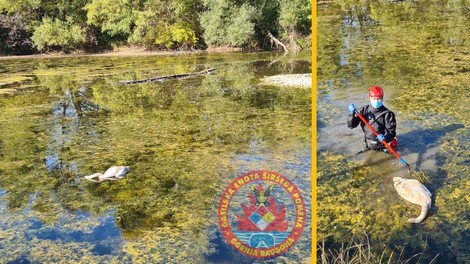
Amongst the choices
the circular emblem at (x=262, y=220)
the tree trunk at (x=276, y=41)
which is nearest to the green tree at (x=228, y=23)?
the tree trunk at (x=276, y=41)

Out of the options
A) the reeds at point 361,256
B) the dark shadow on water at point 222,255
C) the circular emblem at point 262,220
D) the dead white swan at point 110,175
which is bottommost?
the dark shadow on water at point 222,255

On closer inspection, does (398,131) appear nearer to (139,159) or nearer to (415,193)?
(415,193)

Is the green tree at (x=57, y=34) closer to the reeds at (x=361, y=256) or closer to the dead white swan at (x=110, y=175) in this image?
the dead white swan at (x=110, y=175)

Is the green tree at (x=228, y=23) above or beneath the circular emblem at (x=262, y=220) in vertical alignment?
above

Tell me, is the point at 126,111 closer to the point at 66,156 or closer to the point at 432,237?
the point at 66,156

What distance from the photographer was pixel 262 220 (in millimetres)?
1854

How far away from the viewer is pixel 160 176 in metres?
3.08

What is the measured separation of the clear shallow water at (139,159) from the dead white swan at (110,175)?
2.4 inches

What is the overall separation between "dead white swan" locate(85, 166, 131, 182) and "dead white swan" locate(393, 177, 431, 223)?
1899mm

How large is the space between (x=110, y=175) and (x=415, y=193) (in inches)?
80.9

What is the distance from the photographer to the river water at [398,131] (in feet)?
5.50

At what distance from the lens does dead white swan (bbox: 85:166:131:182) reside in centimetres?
310

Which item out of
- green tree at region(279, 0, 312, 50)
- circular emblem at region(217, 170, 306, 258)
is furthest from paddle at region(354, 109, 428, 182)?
green tree at region(279, 0, 312, 50)

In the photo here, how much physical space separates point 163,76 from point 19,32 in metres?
4.26
